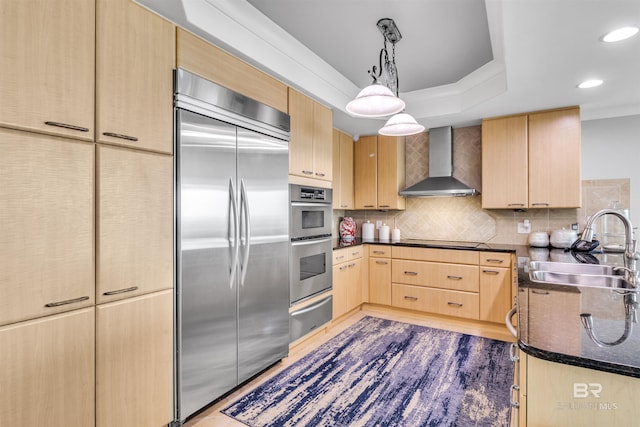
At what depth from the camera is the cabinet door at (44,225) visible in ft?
3.97

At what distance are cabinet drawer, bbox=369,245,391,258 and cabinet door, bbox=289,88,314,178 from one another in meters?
1.44

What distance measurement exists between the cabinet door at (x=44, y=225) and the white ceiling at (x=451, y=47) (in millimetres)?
962

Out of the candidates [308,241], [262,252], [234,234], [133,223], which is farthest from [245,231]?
[308,241]

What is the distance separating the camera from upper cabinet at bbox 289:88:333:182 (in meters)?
2.75

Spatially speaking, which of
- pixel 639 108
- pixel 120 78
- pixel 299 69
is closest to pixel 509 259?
pixel 639 108

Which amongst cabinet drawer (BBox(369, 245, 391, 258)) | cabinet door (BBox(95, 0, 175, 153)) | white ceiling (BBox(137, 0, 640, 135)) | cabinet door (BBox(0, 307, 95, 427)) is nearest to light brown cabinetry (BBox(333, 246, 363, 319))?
cabinet drawer (BBox(369, 245, 391, 258))

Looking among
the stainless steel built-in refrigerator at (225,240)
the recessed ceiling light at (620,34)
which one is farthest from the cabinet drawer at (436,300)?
the recessed ceiling light at (620,34)

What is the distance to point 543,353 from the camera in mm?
828

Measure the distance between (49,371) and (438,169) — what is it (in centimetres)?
395

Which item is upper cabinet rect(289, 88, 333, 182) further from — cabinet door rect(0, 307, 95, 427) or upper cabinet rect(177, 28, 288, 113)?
cabinet door rect(0, 307, 95, 427)

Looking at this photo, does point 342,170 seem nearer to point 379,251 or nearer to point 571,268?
point 379,251

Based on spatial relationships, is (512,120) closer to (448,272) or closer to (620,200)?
(620,200)

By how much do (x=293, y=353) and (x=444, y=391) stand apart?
123 cm

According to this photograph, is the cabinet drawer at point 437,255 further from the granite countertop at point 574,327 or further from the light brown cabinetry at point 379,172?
the granite countertop at point 574,327
